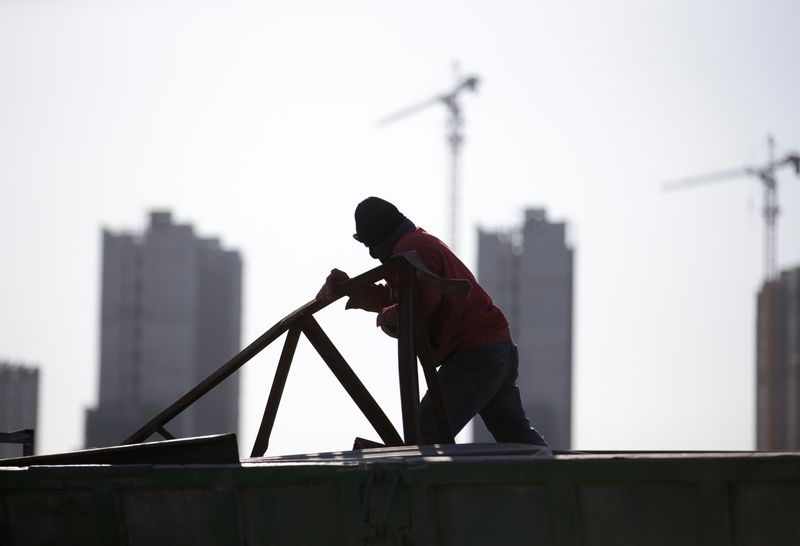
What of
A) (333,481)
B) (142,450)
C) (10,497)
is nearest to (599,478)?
(333,481)

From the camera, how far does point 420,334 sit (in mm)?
6961

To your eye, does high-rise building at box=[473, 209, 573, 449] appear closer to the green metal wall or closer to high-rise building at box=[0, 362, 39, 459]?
high-rise building at box=[0, 362, 39, 459]

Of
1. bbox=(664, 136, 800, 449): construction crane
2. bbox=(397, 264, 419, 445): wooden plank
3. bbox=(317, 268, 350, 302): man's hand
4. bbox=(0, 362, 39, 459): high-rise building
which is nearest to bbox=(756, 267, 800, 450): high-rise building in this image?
bbox=(664, 136, 800, 449): construction crane

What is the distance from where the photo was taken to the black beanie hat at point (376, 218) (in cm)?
724

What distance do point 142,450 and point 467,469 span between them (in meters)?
1.62

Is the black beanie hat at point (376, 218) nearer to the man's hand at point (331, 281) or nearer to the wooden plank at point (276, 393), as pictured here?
the man's hand at point (331, 281)

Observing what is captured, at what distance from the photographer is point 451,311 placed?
7.23 metres

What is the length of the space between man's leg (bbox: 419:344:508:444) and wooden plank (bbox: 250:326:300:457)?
845 millimetres

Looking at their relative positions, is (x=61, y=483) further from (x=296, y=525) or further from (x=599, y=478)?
(x=599, y=478)

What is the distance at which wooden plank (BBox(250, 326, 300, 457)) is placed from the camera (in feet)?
24.3

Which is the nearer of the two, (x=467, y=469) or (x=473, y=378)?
(x=467, y=469)

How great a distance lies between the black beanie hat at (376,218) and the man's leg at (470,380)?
2.61 ft

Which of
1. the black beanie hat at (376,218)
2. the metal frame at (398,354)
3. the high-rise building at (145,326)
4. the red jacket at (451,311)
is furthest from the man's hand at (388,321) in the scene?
the high-rise building at (145,326)

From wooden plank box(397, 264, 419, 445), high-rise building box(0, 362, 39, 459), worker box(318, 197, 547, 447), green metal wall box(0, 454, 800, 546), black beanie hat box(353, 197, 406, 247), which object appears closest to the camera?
green metal wall box(0, 454, 800, 546)
